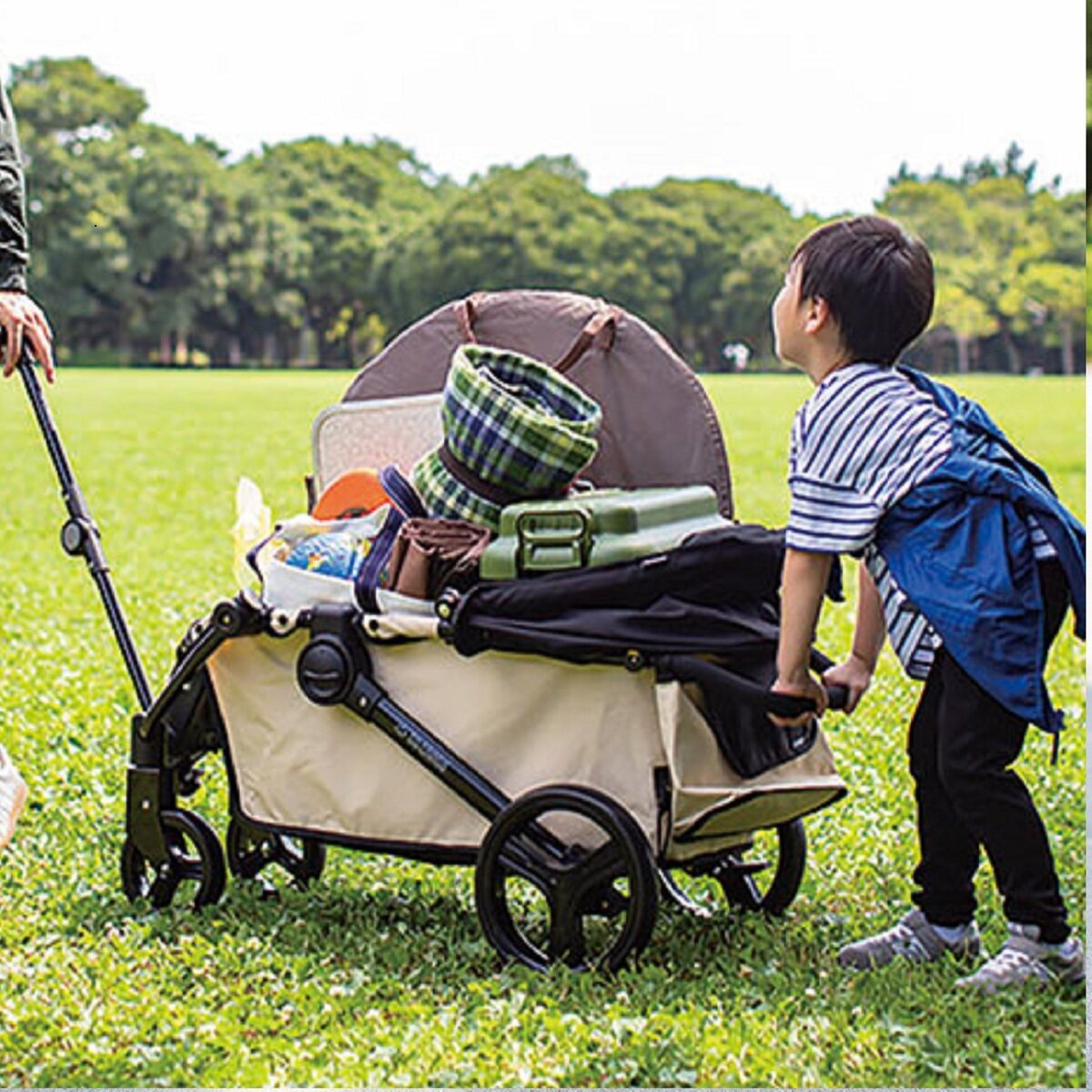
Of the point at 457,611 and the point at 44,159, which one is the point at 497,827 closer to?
the point at 457,611

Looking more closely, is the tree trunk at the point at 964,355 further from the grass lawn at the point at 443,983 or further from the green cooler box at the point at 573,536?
the green cooler box at the point at 573,536

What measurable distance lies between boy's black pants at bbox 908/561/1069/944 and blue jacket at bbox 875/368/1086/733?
5 centimetres

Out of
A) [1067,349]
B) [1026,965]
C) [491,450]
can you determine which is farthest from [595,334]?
[1067,349]

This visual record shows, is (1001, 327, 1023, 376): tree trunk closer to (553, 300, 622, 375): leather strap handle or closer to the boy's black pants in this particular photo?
(553, 300, 622, 375): leather strap handle

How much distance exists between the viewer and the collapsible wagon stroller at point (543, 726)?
2.67 m

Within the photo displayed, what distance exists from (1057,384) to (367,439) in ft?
105

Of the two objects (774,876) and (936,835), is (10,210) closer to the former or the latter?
(774,876)

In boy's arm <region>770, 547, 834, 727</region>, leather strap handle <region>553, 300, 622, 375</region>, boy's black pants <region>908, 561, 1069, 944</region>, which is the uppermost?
leather strap handle <region>553, 300, 622, 375</region>

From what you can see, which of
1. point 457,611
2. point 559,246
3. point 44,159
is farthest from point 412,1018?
point 559,246

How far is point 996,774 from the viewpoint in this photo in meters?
2.63

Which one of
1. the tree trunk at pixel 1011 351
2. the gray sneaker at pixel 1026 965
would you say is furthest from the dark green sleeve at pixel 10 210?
the tree trunk at pixel 1011 351

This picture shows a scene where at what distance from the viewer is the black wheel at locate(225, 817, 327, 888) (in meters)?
3.27

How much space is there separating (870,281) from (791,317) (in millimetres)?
128

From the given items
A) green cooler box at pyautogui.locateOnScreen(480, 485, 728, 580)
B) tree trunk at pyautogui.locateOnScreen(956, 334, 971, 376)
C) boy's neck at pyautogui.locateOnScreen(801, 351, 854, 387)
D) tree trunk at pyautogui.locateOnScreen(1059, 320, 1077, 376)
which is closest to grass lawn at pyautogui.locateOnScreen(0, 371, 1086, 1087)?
green cooler box at pyautogui.locateOnScreen(480, 485, 728, 580)
